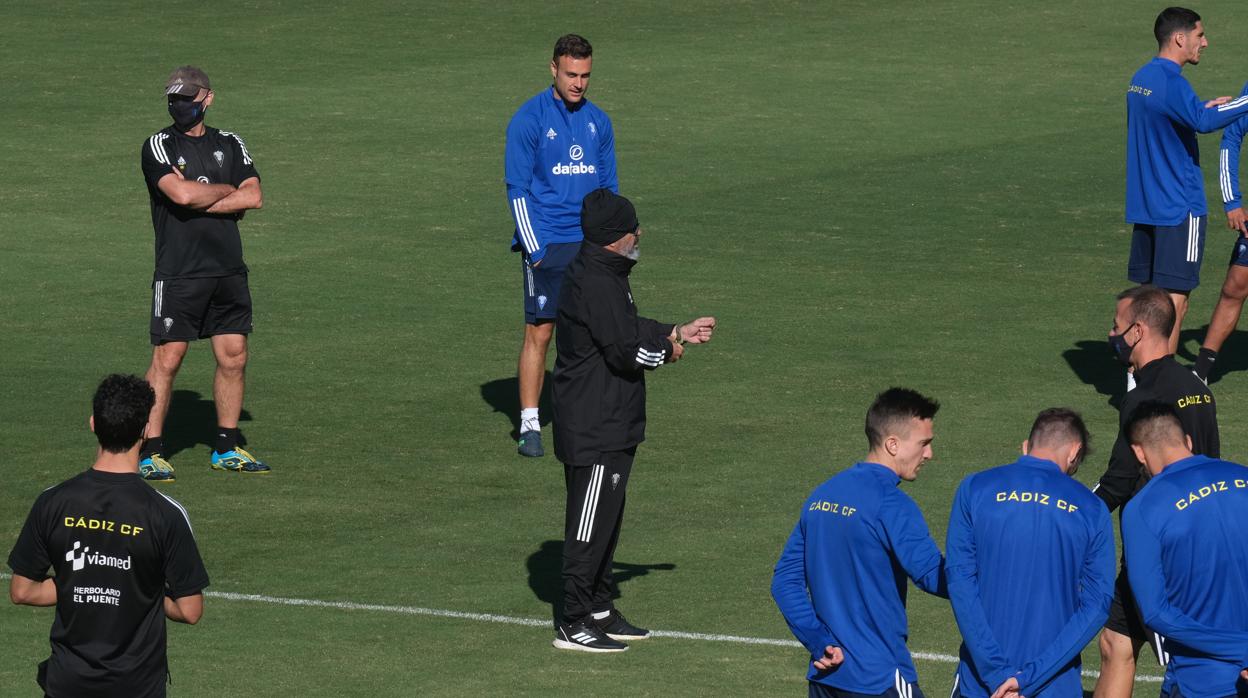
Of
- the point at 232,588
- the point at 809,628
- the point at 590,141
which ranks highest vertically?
the point at 590,141

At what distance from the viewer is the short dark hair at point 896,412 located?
7.48m

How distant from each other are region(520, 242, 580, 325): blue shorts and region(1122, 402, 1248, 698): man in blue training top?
261 inches

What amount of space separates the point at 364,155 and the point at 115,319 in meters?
7.41

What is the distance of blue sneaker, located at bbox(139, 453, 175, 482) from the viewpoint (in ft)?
42.4

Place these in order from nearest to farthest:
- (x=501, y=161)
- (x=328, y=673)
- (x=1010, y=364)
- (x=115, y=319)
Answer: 1. (x=328, y=673)
2. (x=1010, y=364)
3. (x=115, y=319)
4. (x=501, y=161)

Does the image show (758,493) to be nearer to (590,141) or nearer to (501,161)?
(590,141)

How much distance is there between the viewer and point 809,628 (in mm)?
7457

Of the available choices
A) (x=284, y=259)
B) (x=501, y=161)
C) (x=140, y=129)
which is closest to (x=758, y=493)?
(x=284, y=259)

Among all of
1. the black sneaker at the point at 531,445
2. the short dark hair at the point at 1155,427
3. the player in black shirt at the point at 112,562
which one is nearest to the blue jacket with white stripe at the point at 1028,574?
the short dark hair at the point at 1155,427

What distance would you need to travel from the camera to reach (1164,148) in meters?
14.6

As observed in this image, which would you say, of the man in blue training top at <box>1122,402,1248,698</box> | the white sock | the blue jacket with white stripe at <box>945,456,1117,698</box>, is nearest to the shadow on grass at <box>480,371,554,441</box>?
the white sock

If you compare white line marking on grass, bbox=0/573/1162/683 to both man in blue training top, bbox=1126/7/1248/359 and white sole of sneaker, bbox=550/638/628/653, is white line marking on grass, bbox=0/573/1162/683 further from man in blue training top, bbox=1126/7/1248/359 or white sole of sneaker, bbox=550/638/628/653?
man in blue training top, bbox=1126/7/1248/359

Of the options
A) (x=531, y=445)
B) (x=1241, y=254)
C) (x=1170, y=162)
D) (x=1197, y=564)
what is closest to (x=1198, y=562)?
(x=1197, y=564)

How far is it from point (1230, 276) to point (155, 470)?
7633mm
